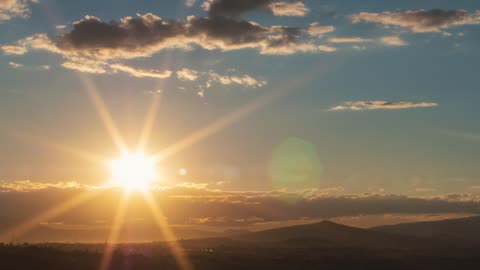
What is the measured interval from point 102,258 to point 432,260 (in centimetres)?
4117

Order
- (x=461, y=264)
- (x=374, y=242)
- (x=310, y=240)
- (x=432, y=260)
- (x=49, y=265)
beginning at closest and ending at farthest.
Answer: (x=49, y=265), (x=461, y=264), (x=432, y=260), (x=310, y=240), (x=374, y=242)

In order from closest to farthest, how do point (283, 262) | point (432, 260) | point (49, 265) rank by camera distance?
point (49, 265)
point (283, 262)
point (432, 260)

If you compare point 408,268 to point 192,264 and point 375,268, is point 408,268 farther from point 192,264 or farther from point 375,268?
point 192,264

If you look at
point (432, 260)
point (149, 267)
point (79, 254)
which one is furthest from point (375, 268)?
point (79, 254)

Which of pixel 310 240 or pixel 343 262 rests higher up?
pixel 310 240

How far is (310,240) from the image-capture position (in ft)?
573

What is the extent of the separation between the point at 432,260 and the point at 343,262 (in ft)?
56.4

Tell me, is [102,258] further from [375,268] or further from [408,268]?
[408,268]

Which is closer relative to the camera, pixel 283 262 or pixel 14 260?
pixel 14 260

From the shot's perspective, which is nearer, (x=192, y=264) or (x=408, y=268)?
(x=192, y=264)

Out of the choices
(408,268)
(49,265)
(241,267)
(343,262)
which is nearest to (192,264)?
(241,267)

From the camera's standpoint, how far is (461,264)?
6769 centimetres

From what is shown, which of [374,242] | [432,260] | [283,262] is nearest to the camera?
[283,262]

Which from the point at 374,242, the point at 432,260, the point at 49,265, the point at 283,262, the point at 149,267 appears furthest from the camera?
the point at 374,242
